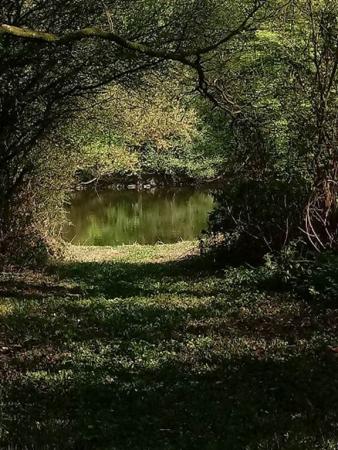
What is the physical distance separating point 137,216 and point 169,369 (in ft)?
96.9

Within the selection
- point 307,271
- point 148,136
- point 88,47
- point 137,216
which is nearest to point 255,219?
point 307,271

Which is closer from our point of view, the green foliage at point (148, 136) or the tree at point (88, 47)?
the tree at point (88, 47)

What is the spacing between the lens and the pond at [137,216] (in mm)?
29125

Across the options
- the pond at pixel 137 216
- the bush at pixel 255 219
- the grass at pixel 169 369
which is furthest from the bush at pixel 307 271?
the pond at pixel 137 216

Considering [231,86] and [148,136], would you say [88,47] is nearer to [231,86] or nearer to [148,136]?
[231,86]

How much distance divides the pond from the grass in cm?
1649

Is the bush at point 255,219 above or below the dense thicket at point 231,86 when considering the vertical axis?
below

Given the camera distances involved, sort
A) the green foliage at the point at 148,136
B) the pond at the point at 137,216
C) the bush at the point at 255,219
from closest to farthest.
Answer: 1. the bush at the point at 255,219
2. the green foliage at the point at 148,136
3. the pond at the point at 137,216

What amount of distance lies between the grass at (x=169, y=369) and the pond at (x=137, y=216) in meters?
16.5

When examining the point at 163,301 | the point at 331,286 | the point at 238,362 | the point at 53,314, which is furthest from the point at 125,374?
the point at 331,286

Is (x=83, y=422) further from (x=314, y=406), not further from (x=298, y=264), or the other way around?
(x=298, y=264)

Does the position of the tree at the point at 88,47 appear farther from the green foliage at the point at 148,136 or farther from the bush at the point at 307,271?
the bush at the point at 307,271

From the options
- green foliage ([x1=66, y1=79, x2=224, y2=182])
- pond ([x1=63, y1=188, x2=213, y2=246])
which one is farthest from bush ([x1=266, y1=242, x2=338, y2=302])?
pond ([x1=63, y1=188, x2=213, y2=246])

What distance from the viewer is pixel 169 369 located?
6016 mm
